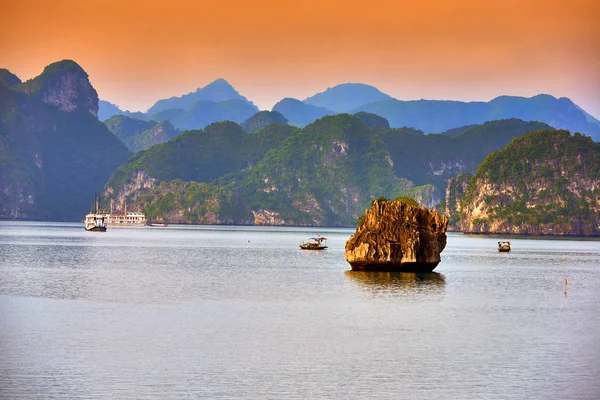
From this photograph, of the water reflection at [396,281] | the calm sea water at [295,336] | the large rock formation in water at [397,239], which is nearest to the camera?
the calm sea water at [295,336]

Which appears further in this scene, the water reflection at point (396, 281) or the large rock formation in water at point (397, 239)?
the large rock formation in water at point (397, 239)

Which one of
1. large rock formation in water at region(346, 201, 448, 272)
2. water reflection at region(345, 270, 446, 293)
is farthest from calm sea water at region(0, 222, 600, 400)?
large rock formation in water at region(346, 201, 448, 272)

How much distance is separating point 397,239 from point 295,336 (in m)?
44.8

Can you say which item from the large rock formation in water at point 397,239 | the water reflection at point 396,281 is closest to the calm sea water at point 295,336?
the water reflection at point 396,281

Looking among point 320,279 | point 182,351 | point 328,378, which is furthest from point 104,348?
point 320,279

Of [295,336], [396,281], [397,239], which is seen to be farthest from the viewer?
[397,239]

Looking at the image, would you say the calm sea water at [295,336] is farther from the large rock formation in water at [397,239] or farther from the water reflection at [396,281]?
the large rock formation in water at [397,239]

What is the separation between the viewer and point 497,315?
234ft

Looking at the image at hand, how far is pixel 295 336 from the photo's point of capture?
57812 millimetres

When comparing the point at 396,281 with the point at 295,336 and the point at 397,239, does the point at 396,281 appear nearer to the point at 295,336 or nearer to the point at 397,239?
the point at 397,239

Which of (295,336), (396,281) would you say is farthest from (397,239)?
(295,336)

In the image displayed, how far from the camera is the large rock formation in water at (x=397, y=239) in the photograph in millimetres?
100812

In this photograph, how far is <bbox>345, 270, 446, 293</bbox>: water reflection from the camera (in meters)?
90.1

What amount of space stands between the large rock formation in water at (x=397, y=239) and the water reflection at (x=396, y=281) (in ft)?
4.89
